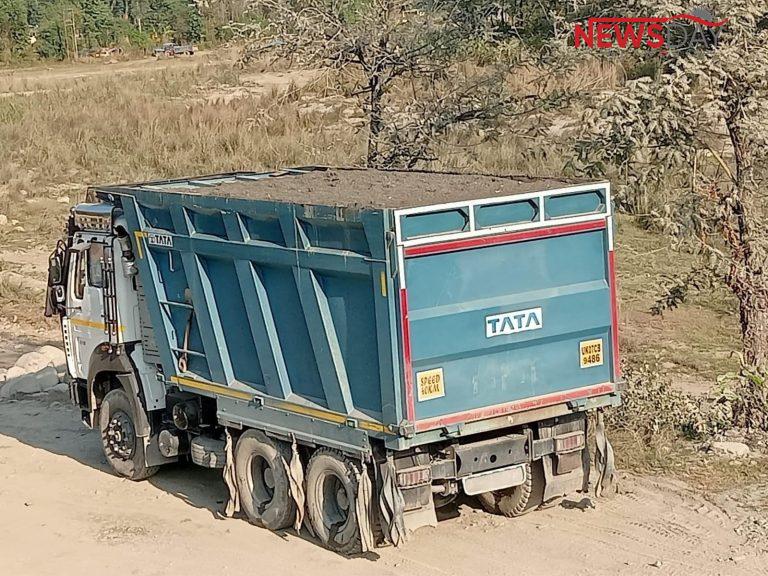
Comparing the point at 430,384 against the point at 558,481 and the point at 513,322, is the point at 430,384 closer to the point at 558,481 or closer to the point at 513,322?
the point at 513,322

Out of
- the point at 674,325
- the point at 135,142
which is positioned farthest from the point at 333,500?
the point at 135,142

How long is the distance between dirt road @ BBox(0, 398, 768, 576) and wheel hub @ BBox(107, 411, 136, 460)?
0.28 meters

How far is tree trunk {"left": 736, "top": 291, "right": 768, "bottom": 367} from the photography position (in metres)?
11.7

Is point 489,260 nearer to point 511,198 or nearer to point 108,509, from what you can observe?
point 511,198

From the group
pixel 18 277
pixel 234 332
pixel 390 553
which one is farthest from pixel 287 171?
pixel 18 277

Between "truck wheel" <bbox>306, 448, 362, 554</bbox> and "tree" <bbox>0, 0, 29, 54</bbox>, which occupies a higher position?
"tree" <bbox>0, 0, 29, 54</bbox>

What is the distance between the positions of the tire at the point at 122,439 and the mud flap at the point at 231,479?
1283 mm

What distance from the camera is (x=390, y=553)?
30.1 ft

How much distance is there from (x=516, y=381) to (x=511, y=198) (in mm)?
1237

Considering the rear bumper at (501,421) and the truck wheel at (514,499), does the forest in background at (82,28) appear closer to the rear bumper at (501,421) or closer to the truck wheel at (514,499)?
the truck wheel at (514,499)

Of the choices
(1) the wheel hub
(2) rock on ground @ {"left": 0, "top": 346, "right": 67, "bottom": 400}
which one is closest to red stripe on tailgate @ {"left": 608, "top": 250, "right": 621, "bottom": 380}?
(1) the wheel hub

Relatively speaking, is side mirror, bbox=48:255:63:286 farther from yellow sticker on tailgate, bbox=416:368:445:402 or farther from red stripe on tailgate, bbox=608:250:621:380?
red stripe on tailgate, bbox=608:250:621:380

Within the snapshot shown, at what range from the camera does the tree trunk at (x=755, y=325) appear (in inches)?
460

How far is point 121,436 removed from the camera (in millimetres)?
11484
